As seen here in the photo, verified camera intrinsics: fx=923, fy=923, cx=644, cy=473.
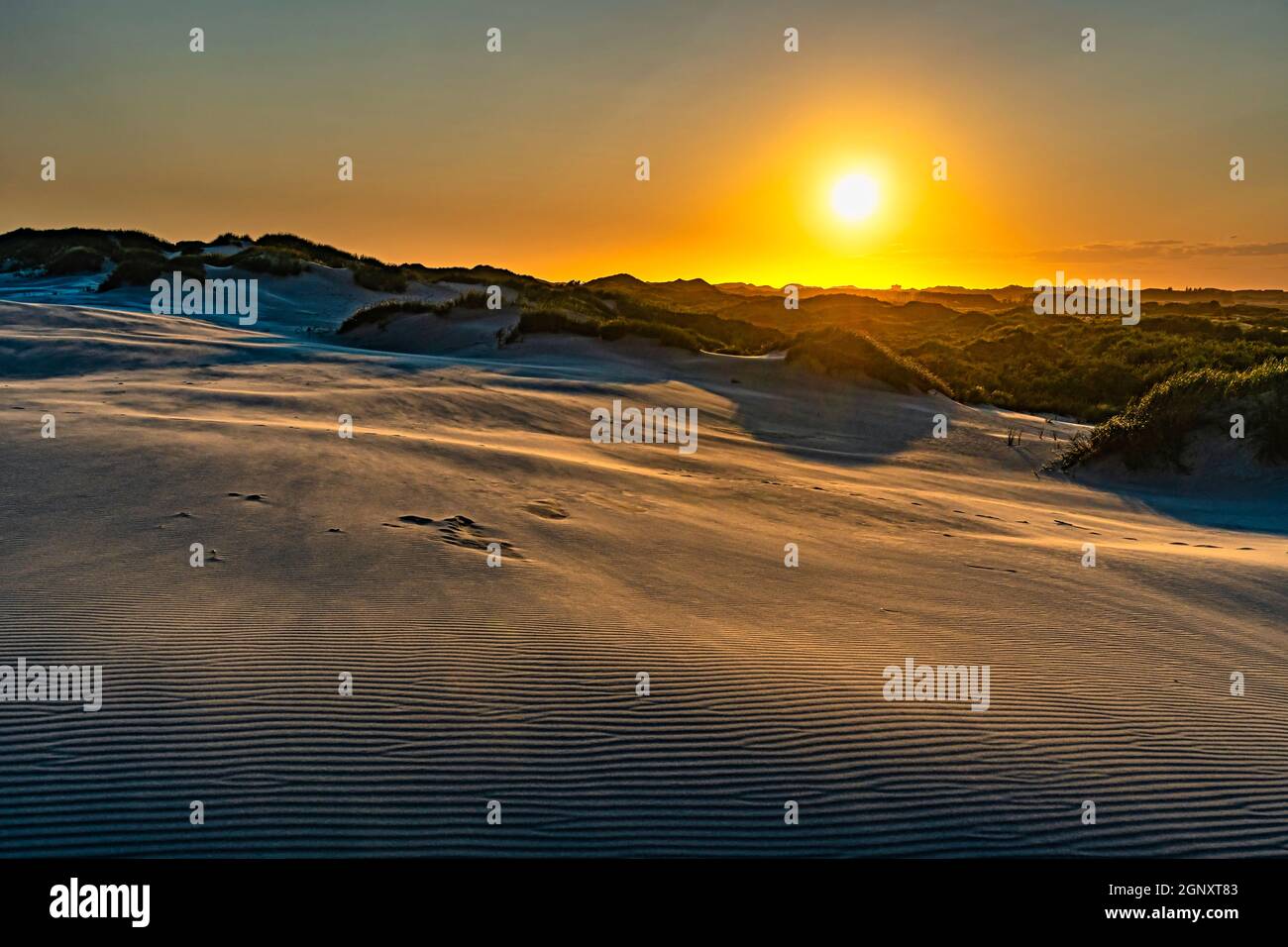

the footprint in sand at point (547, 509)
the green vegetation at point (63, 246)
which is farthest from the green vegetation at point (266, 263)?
the footprint in sand at point (547, 509)

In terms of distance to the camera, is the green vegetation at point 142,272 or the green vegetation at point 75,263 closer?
the green vegetation at point 142,272

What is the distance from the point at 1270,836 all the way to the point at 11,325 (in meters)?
19.4

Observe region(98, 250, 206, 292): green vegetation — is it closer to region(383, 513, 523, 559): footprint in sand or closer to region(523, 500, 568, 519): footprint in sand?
region(523, 500, 568, 519): footprint in sand

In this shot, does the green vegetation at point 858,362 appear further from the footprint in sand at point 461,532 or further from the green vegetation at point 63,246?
the green vegetation at point 63,246

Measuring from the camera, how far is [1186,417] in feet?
43.8

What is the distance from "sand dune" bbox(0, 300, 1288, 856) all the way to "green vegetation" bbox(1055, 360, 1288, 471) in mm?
3769

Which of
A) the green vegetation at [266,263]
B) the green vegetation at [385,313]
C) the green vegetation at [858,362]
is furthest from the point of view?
the green vegetation at [266,263]

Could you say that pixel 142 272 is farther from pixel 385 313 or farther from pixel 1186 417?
pixel 1186 417

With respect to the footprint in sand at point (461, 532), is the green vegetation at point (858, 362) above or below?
above

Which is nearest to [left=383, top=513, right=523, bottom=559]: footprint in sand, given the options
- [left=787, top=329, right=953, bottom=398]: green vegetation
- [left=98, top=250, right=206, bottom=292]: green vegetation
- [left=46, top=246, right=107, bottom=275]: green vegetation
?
[left=787, top=329, right=953, bottom=398]: green vegetation

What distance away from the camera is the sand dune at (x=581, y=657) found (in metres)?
3.18

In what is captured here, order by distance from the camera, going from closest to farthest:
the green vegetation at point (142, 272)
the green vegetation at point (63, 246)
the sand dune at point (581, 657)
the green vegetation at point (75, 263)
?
the sand dune at point (581, 657) < the green vegetation at point (142, 272) < the green vegetation at point (75, 263) < the green vegetation at point (63, 246)

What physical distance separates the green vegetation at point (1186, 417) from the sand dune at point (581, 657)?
377cm

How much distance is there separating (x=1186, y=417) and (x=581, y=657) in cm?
1229
